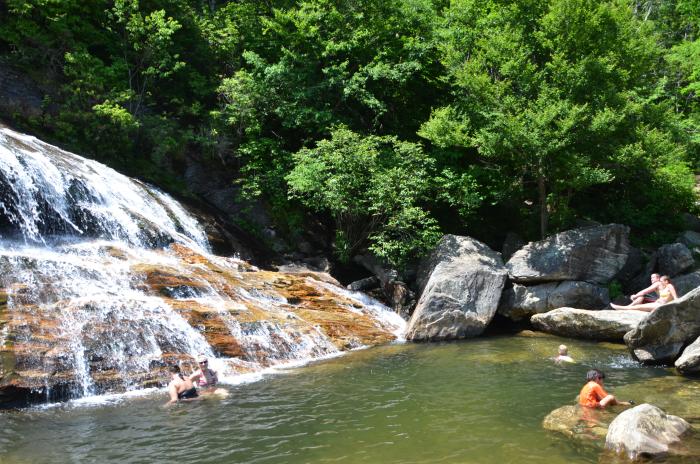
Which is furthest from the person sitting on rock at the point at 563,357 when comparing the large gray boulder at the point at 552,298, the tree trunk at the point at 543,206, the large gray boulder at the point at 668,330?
the tree trunk at the point at 543,206

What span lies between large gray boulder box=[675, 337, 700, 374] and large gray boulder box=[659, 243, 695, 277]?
27.2 feet

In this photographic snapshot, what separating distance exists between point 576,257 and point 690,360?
6378 mm

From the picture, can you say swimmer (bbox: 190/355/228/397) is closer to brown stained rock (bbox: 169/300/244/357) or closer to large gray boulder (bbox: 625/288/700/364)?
brown stained rock (bbox: 169/300/244/357)

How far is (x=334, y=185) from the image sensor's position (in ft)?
58.7

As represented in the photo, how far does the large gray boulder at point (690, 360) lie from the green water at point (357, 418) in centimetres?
31

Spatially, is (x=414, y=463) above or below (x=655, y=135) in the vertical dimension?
below

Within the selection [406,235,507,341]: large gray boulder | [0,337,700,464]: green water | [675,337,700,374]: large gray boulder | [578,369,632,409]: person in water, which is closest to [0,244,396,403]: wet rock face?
A: [0,337,700,464]: green water

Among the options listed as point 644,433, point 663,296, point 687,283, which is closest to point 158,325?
point 644,433

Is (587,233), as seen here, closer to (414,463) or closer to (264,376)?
(264,376)

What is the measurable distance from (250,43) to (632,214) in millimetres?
17694

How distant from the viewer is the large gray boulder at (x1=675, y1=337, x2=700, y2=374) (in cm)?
1041

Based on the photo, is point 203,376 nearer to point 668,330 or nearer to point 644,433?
point 644,433

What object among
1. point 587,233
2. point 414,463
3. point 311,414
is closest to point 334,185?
point 587,233

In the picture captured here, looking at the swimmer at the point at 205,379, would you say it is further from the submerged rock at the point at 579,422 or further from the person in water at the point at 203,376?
the submerged rock at the point at 579,422
